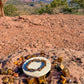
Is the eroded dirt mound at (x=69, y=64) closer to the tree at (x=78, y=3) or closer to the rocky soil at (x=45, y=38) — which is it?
the rocky soil at (x=45, y=38)

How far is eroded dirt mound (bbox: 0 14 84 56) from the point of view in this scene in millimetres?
4759

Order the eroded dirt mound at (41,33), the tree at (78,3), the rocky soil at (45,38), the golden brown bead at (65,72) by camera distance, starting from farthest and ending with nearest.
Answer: the tree at (78,3), the eroded dirt mound at (41,33), the rocky soil at (45,38), the golden brown bead at (65,72)

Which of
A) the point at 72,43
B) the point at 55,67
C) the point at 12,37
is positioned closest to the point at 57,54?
the point at 55,67

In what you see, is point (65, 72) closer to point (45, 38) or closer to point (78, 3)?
point (45, 38)

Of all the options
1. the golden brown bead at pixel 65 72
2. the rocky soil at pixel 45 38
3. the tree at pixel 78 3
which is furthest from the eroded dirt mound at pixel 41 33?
the tree at pixel 78 3

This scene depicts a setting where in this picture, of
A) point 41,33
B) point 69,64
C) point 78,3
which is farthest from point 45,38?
point 78,3

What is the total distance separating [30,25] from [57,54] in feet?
10.7

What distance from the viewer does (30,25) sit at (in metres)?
6.32

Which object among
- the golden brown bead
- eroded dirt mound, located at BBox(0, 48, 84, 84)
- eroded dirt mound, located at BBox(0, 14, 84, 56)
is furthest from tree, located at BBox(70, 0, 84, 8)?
the golden brown bead

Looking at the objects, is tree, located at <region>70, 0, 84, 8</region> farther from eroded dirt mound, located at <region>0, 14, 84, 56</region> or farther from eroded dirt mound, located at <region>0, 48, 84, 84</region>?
eroded dirt mound, located at <region>0, 48, 84, 84</region>

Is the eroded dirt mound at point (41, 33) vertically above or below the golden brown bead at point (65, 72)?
above

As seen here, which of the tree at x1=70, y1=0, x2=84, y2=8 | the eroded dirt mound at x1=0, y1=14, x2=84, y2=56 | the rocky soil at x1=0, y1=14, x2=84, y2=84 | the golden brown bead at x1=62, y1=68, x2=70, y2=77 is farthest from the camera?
the tree at x1=70, y1=0, x2=84, y2=8

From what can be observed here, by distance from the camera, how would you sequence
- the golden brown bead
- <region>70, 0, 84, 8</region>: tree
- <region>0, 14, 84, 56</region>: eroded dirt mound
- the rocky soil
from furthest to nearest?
1. <region>70, 0, 84, 8</region>: tree
2. <region>0, 14, 84, 56</region>: eroded dirt mound
3. the rocky soil
4. the golden brown bead

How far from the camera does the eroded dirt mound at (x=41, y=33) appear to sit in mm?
4759
